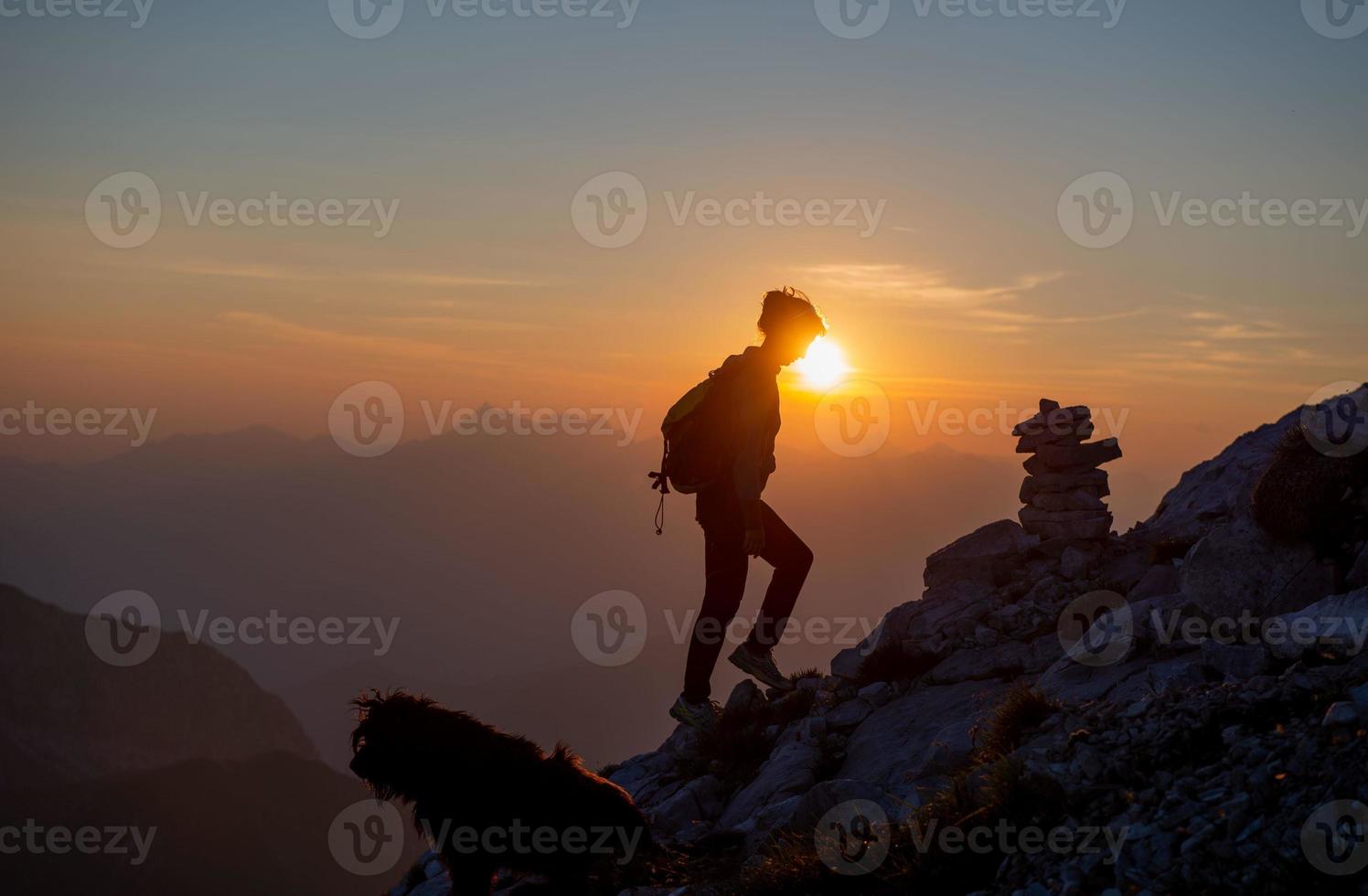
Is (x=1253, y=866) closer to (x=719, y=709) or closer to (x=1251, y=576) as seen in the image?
(x=1251, y=576)

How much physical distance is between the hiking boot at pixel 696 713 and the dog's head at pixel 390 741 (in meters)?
4.28

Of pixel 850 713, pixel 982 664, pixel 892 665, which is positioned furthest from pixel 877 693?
pixel 982 664

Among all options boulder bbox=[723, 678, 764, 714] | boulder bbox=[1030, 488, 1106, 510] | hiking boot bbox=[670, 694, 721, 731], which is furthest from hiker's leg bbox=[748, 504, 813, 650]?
boulder bbox=[1030, 488, 1106, 510]

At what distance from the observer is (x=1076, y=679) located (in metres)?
10.2

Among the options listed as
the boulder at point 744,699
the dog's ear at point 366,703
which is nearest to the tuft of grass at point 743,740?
the boulder at point 744,699

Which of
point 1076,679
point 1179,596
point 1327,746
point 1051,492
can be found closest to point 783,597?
point 1076,679

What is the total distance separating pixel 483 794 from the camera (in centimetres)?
788

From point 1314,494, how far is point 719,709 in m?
6.84

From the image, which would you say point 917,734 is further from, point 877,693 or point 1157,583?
point 1157,583

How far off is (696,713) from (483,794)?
14.8 ft

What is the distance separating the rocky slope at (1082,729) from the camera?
597 centimetres

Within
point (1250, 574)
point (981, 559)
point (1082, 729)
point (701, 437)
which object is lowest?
point (1082, 729)

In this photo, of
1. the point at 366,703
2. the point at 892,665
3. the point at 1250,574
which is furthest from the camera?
the point at 892,665

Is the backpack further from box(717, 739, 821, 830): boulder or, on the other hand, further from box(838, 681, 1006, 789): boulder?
box(838, 681, 1006, 789): boulder
